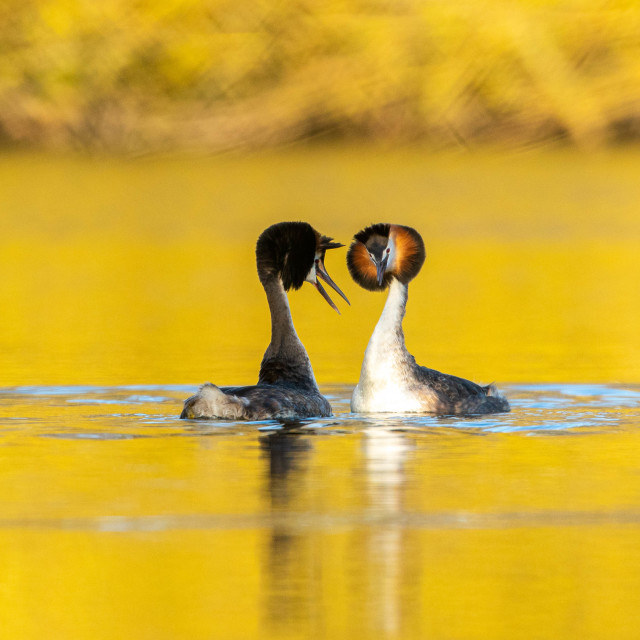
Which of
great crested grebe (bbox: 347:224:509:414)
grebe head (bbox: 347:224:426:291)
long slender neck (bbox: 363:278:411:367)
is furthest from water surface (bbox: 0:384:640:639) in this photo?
grebe head (bbox: 347:224:426:291)

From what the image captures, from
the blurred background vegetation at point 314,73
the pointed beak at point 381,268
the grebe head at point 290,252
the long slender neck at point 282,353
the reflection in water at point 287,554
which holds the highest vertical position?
the blurred background vegetation at point 314,73

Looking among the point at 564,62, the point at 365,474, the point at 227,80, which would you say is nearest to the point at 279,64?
the point at 227,80

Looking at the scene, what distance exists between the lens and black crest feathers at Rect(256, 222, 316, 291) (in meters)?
9.79

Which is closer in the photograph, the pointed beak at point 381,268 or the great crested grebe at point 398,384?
the great crested grebe at point 398,384

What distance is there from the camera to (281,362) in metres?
9.60

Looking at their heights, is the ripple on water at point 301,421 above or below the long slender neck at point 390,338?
below

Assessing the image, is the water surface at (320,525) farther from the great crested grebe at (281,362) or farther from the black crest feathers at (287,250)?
the black crest feathers at (287,250)

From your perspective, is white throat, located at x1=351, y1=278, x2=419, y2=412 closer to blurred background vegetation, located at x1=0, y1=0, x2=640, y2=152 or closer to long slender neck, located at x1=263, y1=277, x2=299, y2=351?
long slender neck, located at x1=263, y1=277, x2=299, y2=351

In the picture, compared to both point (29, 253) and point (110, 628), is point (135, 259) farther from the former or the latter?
point (110, 628)

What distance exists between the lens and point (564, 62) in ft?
92.7

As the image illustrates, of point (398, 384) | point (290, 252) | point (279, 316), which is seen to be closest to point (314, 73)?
point (290, 252)

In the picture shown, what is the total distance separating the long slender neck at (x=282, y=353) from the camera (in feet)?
31.1

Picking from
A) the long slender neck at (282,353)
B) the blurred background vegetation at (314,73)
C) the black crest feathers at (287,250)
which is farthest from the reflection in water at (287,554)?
the blurred background vegetation at (314,73)

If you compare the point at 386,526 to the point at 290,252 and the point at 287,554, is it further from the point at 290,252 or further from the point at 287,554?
the point at 290,252
